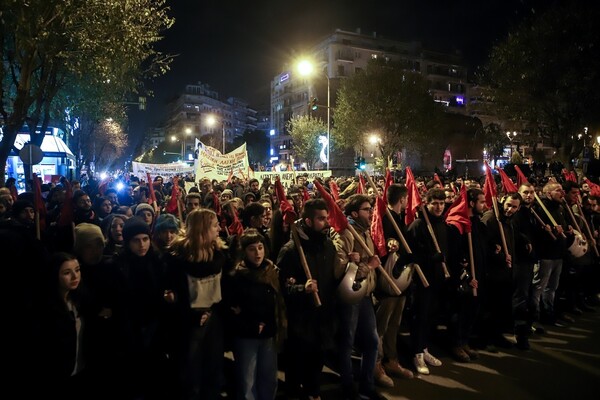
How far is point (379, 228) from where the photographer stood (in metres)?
5.27

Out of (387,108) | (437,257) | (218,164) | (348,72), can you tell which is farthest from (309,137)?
(437,257)

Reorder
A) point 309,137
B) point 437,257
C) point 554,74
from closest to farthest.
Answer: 1. point 437,257
2. point 554,74
3. point 309,137

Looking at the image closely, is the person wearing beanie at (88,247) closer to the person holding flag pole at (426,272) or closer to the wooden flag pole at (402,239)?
the wooden flag pole at (402,239)

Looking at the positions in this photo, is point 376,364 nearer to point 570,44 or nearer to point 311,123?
point 570,44

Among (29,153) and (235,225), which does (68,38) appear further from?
(235,225)

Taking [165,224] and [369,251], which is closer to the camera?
[369,251]

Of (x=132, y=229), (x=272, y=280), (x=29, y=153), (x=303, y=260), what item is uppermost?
(x=29, y=153)

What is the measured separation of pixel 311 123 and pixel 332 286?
53.1 m

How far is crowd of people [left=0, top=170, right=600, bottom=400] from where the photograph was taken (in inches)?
144

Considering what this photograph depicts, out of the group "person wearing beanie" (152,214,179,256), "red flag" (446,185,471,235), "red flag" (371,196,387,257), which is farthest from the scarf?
"red flag" (446,185,471,235)

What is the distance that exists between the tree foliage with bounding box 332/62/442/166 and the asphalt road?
35195mm

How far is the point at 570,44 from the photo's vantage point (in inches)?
931

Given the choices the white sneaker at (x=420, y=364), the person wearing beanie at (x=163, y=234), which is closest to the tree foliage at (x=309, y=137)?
the white sneaker at (x=420, y=364)

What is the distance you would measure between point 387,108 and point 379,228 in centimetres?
3617
